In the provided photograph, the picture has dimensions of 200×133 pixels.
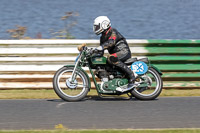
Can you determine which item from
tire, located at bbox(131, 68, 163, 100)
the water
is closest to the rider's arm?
tire, located at bbox(131, 68, 163, 100)

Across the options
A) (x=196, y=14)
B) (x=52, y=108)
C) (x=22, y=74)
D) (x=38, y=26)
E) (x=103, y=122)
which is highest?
(x=103, y=122)

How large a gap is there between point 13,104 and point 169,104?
280cm

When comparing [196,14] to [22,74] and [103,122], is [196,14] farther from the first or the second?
[103,122]

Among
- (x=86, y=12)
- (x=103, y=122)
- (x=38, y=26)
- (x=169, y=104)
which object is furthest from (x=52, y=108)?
(x=86, y=12)

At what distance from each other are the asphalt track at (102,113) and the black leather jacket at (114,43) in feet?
2.98

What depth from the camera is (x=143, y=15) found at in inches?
949

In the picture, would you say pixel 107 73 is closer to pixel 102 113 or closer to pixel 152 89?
pixel 152 89

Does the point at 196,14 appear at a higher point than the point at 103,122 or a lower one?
lower

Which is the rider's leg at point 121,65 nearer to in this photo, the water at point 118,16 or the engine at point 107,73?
the engine at point 107,73

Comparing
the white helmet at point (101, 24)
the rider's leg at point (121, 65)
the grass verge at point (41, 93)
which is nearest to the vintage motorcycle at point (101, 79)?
the rider's leg at point (121, 65)

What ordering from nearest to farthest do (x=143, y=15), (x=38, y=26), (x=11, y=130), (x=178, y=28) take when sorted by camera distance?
(x=11, y=130) → (x=38, y=26) → (x=178, y=28) → (x=143, y=15)

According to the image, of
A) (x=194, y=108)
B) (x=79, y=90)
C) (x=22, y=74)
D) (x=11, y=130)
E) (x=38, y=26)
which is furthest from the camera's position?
(x=38, y=26)

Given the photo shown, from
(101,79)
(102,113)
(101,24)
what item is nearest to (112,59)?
(101,79)

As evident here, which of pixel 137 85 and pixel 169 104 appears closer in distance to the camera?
pixel 169 104
